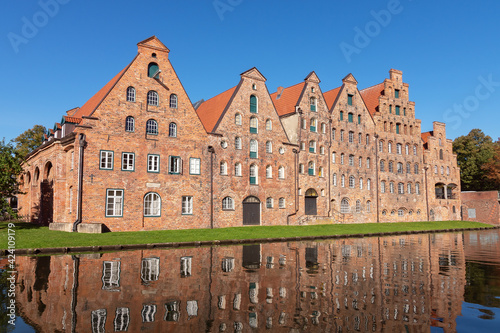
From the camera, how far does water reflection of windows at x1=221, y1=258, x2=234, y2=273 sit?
1335 centimetres

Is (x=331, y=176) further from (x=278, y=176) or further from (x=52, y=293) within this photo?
(x=52, y=293)

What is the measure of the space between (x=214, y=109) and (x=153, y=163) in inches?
454

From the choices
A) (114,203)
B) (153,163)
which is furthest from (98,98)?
(114,203)

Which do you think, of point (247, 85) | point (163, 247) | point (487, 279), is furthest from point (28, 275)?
point (247, 85)

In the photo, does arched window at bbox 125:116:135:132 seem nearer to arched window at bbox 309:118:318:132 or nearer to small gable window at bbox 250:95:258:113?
small gable window at bbox 250:95:258:113

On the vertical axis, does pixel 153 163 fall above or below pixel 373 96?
below

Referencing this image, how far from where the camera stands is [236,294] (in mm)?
9703

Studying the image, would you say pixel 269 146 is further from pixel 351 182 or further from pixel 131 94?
pixel 131 94

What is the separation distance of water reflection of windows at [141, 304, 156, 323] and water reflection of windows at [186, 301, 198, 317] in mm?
709

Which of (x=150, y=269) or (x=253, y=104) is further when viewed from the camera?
(x=253, y=104)

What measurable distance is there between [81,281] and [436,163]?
2330 inches

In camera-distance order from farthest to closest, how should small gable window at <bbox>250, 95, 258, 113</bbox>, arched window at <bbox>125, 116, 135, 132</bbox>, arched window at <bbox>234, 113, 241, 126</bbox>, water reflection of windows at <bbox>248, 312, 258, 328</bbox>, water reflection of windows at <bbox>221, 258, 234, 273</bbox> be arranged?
1. small gable window at <bbox>250, 95, 258, 113</bbox>
2. arched window at <bbox>234, 113, 241, 126</bbox>
3. arched window at <bbox>125, 116, 135, 132</bbox>
4. water reflection of windows at <bbox>221, 258, 234, 273</bbox>
5. water reflection of windows at <bbox>248, 312, 258, 328</bbox>

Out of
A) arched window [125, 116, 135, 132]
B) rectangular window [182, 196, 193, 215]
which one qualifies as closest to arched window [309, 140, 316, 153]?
rectangular window [182, 196, 193, 215]

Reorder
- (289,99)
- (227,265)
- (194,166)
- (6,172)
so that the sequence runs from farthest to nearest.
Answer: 1. (289,99)
2. (194,166)
3. (6,172)
4. (227,265)
